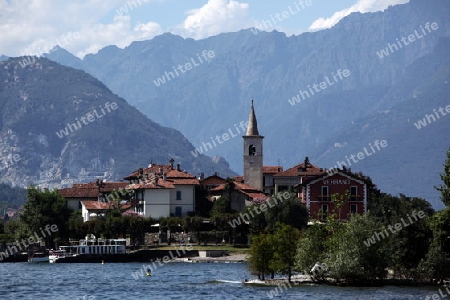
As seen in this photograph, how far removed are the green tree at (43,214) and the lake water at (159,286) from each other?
1008 inches

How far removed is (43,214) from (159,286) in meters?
61.1

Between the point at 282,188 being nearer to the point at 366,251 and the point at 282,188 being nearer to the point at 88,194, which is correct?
the point at 88,194

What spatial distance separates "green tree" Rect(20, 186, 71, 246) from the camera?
149488mm

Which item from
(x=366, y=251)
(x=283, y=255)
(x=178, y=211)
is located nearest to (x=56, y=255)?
(x=178, y=211)

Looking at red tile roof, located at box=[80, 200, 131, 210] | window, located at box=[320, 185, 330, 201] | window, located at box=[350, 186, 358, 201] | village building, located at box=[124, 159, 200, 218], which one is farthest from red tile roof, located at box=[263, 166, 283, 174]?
window, located at box=[350, 186, 358, 201]

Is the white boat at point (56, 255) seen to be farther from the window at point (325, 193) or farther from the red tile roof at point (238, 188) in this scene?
the red tile roof at point (238, 188)

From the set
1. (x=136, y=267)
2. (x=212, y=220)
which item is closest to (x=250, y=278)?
(x=136, y=267)

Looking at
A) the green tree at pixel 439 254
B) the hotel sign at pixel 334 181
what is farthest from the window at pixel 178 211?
the green tree at pixel 439 254

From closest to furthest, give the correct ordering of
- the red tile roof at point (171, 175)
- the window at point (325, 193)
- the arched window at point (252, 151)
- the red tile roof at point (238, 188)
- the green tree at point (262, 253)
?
the green tree at point (262, 253) → the window at point (325, 193) → the red tile roof at point (171, 175) → the red tile roof at point (238, 188) → the arched window at point (252, 151)

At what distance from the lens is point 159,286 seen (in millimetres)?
92062

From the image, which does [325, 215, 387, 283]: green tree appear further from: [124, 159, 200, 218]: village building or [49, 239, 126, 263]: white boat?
[124, 159, 200, 218]: village building

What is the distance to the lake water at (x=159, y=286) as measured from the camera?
79.3 metres

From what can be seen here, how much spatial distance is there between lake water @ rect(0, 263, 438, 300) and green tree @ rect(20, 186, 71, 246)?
2560 cm

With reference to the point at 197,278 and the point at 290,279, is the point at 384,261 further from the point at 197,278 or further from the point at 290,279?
the point at 197,278
